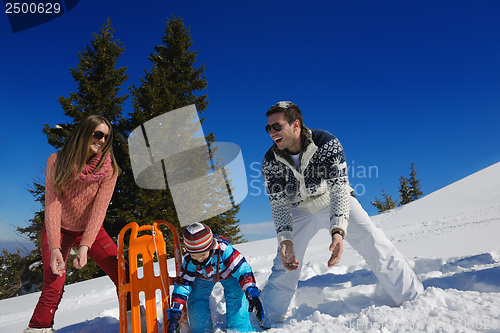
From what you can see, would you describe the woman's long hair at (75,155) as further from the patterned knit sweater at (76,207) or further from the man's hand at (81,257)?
the man's hand at (81,257)

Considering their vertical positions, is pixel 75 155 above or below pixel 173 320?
above

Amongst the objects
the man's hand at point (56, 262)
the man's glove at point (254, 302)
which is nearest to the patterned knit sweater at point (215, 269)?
the man's glove at point (254, 302)

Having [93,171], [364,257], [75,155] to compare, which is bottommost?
[364,257]

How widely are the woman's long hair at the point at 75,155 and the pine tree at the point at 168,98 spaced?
27.7 feet

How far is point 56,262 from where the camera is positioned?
2.01 meters

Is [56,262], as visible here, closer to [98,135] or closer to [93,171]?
[93,171]

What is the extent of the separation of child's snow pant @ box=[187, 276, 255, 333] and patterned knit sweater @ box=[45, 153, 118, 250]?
956 mm

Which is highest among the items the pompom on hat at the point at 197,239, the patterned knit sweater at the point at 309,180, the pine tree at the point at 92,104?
the pine tree at the point at 92,104

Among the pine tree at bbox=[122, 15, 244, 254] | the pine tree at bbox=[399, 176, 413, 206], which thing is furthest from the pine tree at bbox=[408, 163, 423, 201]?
the pine tree at bbox=[122, 15, 244, 254]

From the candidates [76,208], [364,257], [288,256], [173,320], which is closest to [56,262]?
[76,208]

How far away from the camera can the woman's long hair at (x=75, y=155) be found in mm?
2115

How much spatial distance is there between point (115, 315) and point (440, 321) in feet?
9.60

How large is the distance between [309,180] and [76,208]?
198 centimetres

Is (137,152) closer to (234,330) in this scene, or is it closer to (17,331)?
(17,331)
